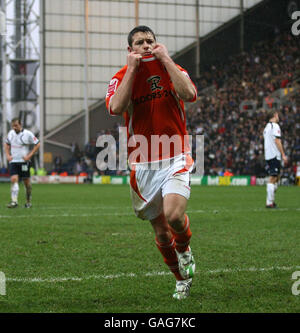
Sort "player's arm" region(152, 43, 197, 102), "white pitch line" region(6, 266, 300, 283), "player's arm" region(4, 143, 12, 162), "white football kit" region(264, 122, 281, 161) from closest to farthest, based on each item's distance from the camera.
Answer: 1. "player's arm" region(152, 43, 197, 102)
2. "white pitch line" region(6, 266, 300, 283)
3. "white football kit" region(264, 122, 281, 161)
4. "player's arm" region(4, 143, 12, 162)

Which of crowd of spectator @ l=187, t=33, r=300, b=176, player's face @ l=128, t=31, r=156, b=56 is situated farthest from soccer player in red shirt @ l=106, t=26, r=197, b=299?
crowd of spectator @ l=187, t=33, r=300, b=176

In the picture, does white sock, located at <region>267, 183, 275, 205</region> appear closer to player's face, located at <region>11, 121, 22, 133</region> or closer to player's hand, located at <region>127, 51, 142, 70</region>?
player's face, located at <region>11, 121, 22, 133</region>

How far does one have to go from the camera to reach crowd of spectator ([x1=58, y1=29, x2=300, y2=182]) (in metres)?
29.6

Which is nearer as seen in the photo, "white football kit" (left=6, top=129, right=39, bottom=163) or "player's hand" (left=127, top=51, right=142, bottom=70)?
"player's hand" (left=127, top=51, right=142, bottom=70)

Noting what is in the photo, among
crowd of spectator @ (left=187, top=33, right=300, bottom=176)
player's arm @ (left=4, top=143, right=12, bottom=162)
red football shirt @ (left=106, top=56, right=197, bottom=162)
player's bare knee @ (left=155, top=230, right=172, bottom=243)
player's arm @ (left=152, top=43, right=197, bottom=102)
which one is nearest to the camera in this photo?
player's arm @ (left=152, top=43, right=197, bottom=102)

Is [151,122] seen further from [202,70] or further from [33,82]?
[202,70]

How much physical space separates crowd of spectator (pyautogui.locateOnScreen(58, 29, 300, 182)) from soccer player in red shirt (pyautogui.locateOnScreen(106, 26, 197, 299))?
931 inches

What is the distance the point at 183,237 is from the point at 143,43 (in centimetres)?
162

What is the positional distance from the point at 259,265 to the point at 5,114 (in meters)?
34.0

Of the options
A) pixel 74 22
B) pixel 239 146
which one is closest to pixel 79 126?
pixel 74 22

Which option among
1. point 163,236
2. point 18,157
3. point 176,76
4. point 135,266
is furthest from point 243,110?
point 176,76

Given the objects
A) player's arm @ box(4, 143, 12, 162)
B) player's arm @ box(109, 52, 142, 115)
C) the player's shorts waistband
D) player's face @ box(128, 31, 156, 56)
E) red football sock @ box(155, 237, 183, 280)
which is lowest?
red football sock @ box(155, 237, 183, 280)

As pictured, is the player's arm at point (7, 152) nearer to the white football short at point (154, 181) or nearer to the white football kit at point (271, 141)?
the white football kit at point (271, 141)

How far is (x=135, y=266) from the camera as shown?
565 cm
